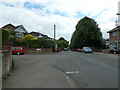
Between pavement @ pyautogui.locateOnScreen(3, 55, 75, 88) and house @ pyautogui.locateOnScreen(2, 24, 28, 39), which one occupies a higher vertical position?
house @ pyautogui.locateOnScreen(2, 24, 28, 39)

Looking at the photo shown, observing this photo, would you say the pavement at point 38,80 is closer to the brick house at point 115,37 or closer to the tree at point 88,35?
the brick house at point 115,37

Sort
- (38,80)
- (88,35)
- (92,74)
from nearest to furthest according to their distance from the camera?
1. (38,80)
2. (92,74)
3. (88,35)

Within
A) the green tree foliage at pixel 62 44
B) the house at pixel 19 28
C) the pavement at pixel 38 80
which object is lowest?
the pavement at pixel 38 80

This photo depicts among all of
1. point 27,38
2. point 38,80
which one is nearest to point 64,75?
point 38,80

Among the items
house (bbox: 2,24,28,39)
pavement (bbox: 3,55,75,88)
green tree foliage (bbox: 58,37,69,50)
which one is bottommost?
pavement (bbox: 3,55,75,88)

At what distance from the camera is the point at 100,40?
42.8 m

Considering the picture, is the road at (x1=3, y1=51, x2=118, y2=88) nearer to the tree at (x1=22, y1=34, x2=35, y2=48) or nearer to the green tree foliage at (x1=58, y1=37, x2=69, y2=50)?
the tree at (x1=22, y1=34, x2=35, y2=48)

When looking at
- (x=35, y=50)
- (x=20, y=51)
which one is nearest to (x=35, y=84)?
(x=20, y=51)

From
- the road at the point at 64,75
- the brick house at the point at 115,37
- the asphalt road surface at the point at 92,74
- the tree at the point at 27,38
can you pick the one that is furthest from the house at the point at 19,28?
the asphalt road surface at the point at 92,74

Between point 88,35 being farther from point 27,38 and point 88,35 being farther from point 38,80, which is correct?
point 38,80

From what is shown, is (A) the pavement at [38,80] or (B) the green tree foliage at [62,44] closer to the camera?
(A) the pavement at [38,80]

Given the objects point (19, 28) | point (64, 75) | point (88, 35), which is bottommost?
point (64, 75)

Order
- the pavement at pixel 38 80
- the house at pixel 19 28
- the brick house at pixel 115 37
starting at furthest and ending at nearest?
the house at pixel 19 28, the brick house at pixel 115 37, the pavement at pixel 38 80

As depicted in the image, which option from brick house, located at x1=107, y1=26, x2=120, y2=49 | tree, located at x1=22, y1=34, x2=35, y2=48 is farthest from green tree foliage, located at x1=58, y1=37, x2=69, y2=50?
brick house, located at x1=107, y1=26, x2=120, y2=49
